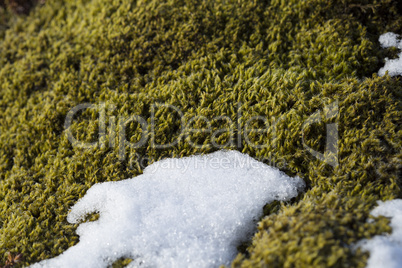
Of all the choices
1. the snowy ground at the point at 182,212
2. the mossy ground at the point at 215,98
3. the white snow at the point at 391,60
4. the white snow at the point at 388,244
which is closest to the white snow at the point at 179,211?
the snowy ground at the point at 182,212

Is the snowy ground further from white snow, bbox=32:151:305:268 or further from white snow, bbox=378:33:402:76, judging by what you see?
white snow, bbox=378:33:402:76

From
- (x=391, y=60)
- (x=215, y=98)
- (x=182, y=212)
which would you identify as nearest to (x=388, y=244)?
(x=182, y=212)

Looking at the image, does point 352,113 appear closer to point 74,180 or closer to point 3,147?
point 74,180

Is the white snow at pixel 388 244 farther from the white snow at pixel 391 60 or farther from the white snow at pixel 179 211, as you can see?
the white snow at pixel 391 60

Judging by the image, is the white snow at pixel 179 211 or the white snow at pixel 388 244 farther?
the white snow at pixel 179 211

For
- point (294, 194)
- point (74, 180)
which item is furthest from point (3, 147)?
point (294, 194)
